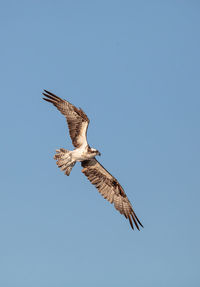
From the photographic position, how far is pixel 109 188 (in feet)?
62.8

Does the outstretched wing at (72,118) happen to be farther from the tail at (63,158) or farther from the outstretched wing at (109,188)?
the outstretched wing at (109,188)

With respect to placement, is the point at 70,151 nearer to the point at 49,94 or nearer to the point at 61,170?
the point at 61,170

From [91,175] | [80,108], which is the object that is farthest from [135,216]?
[80,108]

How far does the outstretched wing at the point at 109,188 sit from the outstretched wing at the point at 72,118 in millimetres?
1597

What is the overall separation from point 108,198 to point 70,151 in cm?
279

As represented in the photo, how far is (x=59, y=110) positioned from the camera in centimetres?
1752

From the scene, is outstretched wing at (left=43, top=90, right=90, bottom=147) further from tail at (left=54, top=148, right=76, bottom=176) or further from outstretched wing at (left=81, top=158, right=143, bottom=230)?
outstretched wing at (left=81, top=158, right=143, bottom=230)

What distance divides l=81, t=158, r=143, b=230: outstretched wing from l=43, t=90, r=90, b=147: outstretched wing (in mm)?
1597

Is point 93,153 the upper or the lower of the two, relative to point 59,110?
lower

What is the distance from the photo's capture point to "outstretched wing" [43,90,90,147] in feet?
57.2

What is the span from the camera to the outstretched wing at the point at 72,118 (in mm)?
17438

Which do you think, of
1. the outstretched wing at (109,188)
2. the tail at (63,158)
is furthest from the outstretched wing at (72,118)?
the outstretched wing at (109,188)

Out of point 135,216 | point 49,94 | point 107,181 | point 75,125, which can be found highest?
point 49,94

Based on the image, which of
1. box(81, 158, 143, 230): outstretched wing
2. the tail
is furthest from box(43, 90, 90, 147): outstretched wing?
box(81, 158, 143, 230): outstretched wing
